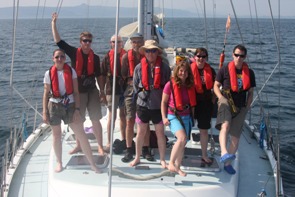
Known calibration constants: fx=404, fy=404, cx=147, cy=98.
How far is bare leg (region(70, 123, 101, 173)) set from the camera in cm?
520

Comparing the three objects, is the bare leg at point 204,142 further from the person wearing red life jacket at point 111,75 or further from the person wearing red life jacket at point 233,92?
the person wearing red life jacket at point 111,75

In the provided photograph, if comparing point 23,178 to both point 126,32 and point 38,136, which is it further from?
point 126,32

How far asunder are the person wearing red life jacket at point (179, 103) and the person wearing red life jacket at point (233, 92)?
0.42 meters

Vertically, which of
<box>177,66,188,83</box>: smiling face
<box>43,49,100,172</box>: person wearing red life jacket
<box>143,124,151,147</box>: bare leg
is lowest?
<box>143,124,151,147</box>: bare leg

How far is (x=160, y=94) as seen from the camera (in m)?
5.22

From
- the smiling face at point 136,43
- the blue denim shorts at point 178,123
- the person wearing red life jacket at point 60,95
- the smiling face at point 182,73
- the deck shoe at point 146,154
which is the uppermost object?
the smiling face at point 136,43

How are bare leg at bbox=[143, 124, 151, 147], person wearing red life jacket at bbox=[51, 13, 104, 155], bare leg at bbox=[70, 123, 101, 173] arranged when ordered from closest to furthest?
bare leg at bbox=[70, 123, 101, 173], person wearing red life jacket at bbox=[51, 13, 104, 155], bare leg at bbox=[143, 124, 151, 147]

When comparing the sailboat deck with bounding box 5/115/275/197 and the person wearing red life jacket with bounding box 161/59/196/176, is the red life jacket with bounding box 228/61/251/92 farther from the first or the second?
the sailboat deck with bounding box 5/115/275/197

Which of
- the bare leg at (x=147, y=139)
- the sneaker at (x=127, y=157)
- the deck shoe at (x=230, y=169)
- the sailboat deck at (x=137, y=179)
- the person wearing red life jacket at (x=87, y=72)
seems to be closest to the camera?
the sailboat deck at (x=137, y=179)

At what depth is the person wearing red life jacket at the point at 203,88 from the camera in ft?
17.0

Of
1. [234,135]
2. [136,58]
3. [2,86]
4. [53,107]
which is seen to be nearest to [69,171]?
[53,107]

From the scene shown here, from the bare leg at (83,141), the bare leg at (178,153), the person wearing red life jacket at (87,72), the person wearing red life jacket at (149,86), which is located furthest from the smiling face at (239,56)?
the bare leg at (83,141)

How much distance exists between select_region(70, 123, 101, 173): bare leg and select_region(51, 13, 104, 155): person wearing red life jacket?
30cm

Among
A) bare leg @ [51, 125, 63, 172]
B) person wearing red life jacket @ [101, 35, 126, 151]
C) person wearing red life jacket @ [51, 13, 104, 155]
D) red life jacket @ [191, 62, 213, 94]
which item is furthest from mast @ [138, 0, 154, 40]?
bare leg @ [51, 125, 63, 172]
